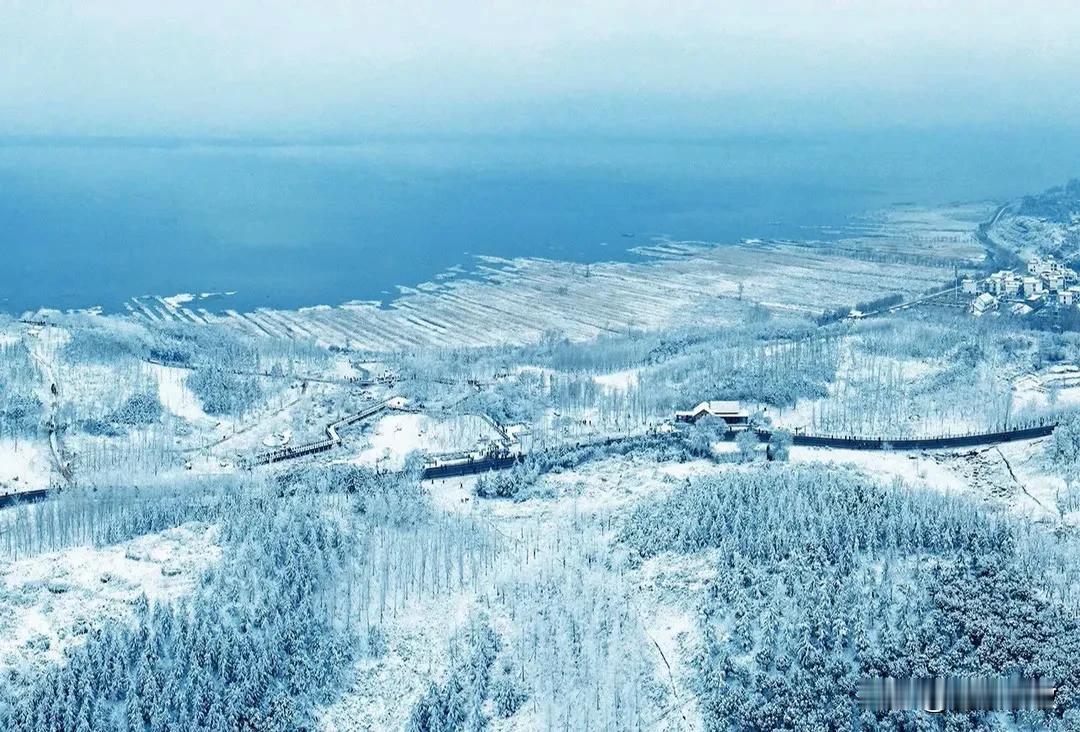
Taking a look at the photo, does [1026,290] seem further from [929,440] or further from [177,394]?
[177,394]

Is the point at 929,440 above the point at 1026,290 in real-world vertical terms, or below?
below

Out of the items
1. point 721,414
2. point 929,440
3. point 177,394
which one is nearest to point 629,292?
point 721,414

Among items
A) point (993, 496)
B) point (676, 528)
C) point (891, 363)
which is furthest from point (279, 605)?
point (891, 363)

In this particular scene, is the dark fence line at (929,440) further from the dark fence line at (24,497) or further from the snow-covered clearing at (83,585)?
the dark fence line at (24,497)

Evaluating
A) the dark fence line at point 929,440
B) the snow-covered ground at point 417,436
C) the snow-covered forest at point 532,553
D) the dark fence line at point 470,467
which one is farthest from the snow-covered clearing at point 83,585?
the dark fence line at point 929,440

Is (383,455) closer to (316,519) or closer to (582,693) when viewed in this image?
(316,519)

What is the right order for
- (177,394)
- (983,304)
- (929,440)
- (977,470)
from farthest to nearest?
(983,304) < (177,394) < (929,440) < (977,470)

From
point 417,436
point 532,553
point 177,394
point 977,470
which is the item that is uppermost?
point 177,394
